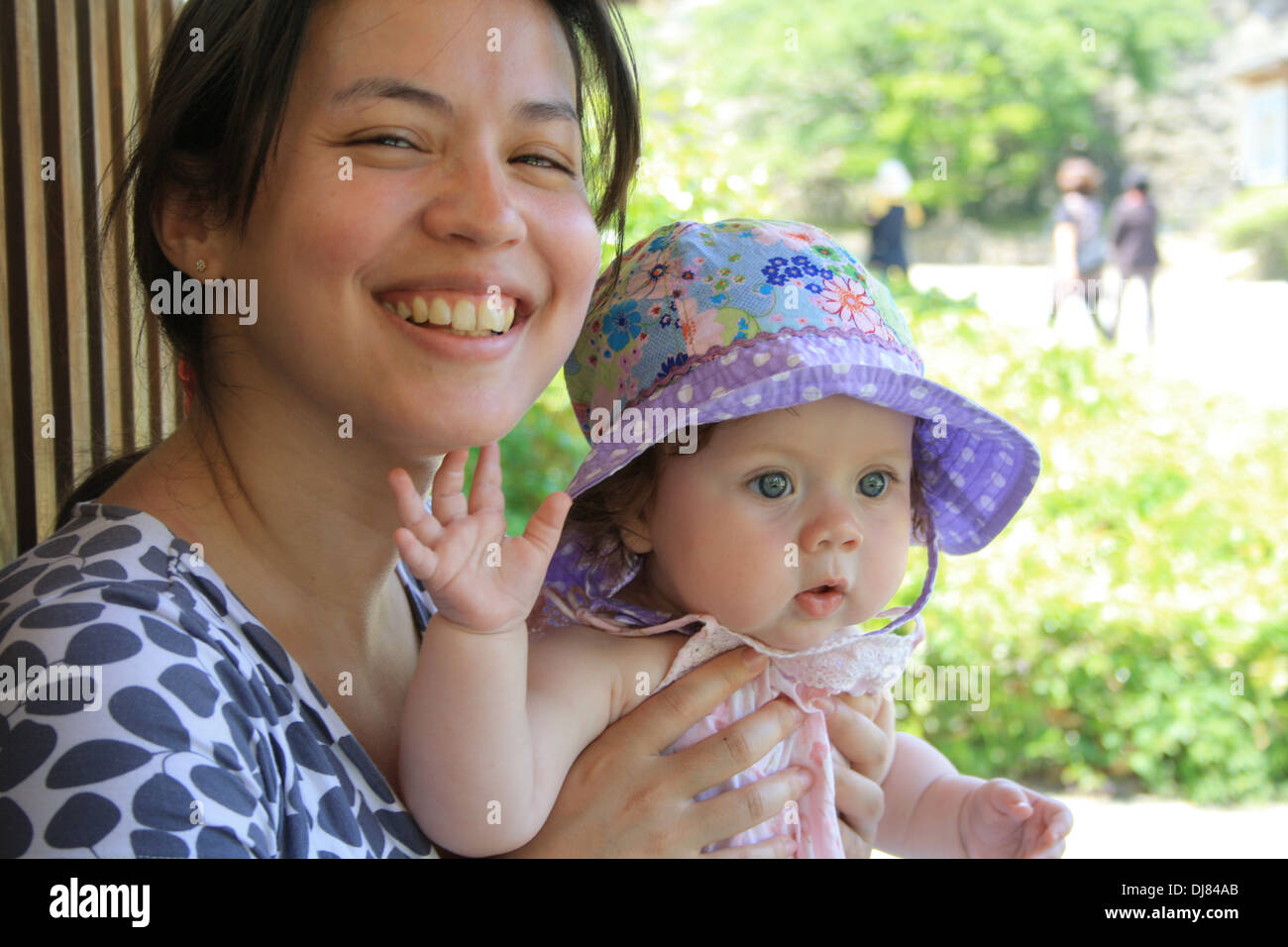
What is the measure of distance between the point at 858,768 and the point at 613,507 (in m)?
0.57

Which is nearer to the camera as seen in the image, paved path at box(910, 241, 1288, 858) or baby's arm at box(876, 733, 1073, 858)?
baby's arm at box(876, 733, 1073, 858)

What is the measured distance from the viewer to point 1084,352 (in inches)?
223

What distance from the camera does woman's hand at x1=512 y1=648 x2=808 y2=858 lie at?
1.67 m

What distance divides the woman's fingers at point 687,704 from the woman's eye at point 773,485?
0.77ft

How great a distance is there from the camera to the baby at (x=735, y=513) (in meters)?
1.74

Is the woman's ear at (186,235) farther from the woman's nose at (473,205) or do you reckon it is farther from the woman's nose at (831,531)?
the woman's nose at (831,531)

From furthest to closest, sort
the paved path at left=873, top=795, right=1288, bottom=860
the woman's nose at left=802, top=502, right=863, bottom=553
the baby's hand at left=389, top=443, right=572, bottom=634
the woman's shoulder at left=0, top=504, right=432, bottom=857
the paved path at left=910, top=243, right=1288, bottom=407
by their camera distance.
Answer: the paved path at left=910, top=243, right=1288, bottom=407, the paved path at left=873, top=795, right=1288, bottom=860, the woman's nose at left=802, top=502, right=863, bottom=553, the baby's hand at left=389, top=443, right=572, bottom=634, the woman's shoulder at left=0, top=504, right=432, bottom=857

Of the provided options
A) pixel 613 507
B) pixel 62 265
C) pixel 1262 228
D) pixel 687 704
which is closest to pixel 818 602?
pixel 687 704

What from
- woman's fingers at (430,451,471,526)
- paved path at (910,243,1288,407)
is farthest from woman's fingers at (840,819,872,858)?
paved path at (910,243,1288,407)

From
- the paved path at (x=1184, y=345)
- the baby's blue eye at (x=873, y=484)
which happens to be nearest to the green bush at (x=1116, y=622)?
the paved path at (x=1184, y=345)

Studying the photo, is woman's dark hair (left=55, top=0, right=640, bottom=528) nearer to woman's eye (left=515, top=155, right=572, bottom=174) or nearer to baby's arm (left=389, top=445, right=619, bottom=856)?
woman's eye (left=515, top=155, right=572, bottom=174)

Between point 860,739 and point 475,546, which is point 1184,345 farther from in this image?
point 475,546

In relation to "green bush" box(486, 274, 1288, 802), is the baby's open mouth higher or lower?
higher
